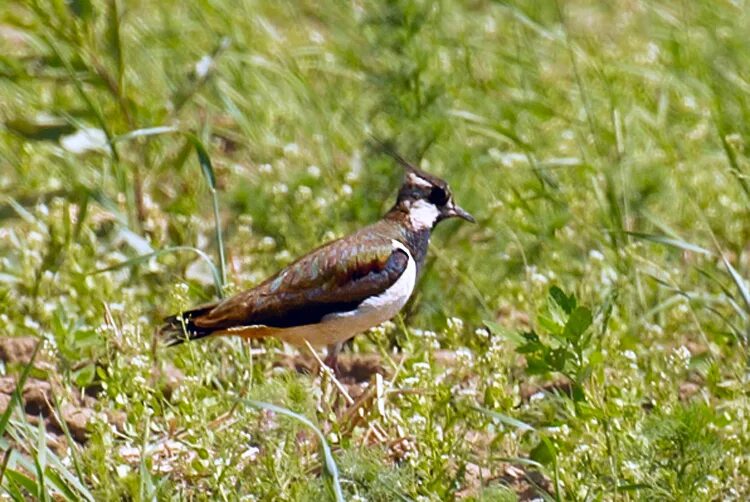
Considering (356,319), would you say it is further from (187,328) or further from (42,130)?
(42,130)

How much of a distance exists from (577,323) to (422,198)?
1.38m

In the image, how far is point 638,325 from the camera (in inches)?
205

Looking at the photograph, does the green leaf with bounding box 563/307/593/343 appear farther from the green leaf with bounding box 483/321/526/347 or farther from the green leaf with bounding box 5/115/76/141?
the green leaf with bounding box 5/115/76/141

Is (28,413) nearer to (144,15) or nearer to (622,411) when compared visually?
(622,411)

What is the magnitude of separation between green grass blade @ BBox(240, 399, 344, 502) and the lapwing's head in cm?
153

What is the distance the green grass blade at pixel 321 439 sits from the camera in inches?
144

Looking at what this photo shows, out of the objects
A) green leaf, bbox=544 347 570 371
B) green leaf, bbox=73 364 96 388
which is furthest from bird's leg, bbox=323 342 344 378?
green leaf, bbox=544 347 570 371

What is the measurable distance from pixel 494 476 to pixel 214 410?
2.45 feet

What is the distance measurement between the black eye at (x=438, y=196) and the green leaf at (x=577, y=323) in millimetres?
1356

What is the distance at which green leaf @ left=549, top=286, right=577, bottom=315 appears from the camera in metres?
4.08

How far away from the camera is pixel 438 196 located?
533cm

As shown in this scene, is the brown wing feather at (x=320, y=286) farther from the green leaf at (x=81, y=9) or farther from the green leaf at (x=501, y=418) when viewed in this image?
the green leaf at (x=81, y=9)

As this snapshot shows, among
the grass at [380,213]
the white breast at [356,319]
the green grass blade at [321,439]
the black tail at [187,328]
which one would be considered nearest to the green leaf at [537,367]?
the grass at [380,213]

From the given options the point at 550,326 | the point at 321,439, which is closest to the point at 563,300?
the point at 550,326
